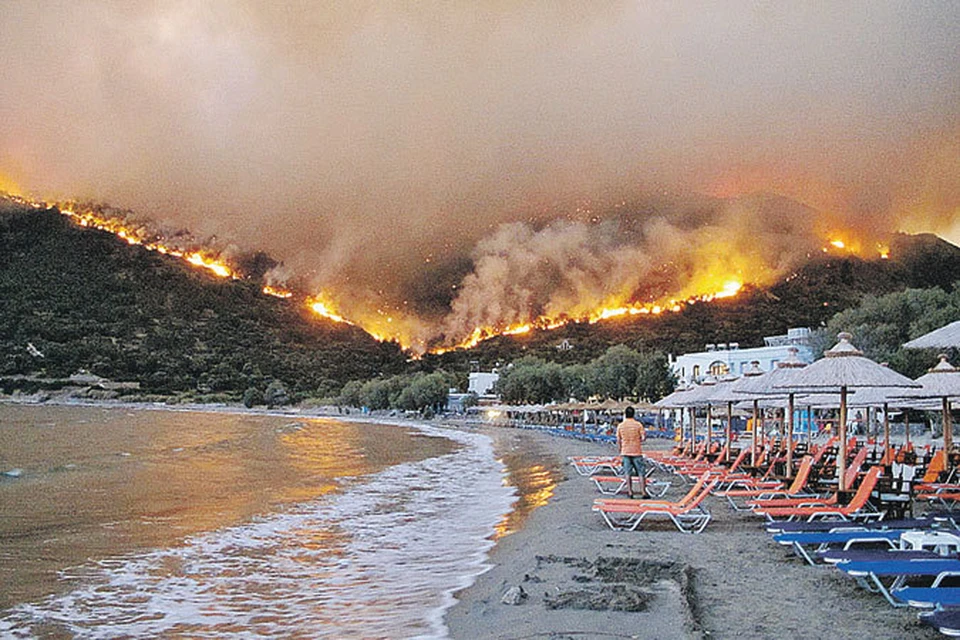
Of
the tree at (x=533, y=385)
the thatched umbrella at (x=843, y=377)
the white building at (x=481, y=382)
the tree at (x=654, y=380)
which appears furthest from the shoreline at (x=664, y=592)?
the white building at (x=481, y=382)

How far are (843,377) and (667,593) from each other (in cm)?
628

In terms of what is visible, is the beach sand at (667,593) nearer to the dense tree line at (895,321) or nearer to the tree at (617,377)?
the dense tree line at (895,321)

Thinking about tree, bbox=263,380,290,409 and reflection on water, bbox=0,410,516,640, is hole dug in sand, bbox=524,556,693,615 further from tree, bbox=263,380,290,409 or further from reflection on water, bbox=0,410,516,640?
tree, bbox=263,380,290,409

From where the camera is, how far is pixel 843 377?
41.6 ft

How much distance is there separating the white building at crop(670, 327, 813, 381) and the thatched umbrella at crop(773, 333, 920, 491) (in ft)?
165

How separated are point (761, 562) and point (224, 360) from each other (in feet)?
513

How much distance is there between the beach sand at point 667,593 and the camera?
6.62 meters

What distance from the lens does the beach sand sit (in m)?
6.62

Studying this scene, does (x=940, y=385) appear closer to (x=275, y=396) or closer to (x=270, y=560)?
(x=270, y=560)

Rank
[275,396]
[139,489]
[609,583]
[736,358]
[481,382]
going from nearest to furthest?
[609,583]
[139,489]
[736,358]
[481,382]
[275,396]

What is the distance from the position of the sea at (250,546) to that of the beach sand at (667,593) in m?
0.72

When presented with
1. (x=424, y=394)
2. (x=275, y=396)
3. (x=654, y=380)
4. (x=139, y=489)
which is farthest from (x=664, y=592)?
(x=275, y=396)

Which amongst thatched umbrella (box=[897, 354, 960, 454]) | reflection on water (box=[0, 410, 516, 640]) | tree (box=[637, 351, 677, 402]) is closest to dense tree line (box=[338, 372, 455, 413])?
tree (box=[637, 351, 677, 402])

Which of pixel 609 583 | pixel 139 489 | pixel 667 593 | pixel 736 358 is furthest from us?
pixel 736 358
